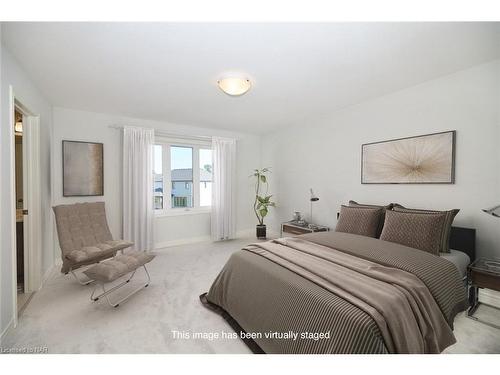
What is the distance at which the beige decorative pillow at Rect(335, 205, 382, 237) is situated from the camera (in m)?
2.60

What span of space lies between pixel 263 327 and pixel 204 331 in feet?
1.84

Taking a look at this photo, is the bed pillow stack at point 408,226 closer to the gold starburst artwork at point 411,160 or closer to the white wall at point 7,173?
the gold starburst artwork at point 411,160

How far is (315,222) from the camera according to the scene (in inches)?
158

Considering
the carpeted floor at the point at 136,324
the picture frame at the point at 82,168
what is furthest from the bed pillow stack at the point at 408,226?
the picture frame at the point at 82,168

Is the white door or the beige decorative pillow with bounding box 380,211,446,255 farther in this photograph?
the white door

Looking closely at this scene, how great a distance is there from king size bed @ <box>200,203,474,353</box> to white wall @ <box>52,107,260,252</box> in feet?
7.74

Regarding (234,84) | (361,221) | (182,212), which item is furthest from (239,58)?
(182,212)

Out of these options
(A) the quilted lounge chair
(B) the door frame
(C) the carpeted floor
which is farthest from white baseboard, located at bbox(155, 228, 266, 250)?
(B) the door frame

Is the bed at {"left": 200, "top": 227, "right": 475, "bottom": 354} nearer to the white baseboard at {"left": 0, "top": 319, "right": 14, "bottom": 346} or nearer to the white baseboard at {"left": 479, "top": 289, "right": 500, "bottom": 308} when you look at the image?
the white baseboard at {"left": 479, "top": 289, "right": 500, "bottom": 308}

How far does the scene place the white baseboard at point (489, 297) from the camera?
194cm

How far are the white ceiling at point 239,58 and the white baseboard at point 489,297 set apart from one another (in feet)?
7.12

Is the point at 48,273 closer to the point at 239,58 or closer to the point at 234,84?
the point at 234,84
